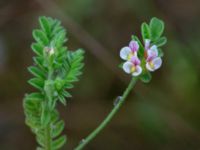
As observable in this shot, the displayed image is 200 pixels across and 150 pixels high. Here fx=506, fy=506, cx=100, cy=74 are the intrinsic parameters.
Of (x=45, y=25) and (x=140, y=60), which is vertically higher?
(x=45, y=25)

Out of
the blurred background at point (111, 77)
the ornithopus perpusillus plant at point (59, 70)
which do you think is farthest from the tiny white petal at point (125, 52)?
the blurred background at point (111, 77)

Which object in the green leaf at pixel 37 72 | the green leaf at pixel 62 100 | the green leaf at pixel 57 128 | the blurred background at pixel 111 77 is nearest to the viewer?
the green leaf at pixel 62 100

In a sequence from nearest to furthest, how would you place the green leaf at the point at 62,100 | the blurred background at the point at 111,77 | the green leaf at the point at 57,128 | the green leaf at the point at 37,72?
the green leaf at the point at 62,100, the green leaf at the point at 37,72, the green leaf at the point at 57,128, the blurred background at the point at 111,77

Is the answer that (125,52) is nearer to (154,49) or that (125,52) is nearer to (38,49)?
(154,49)

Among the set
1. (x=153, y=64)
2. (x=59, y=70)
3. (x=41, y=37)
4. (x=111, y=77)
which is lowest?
(x=111, y=77)

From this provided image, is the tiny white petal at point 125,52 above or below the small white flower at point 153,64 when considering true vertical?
above

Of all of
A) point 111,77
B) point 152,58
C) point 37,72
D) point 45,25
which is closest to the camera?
point 152,58

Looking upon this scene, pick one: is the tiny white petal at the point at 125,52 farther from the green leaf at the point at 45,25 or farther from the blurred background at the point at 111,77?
the blurred background at the point at 111,77

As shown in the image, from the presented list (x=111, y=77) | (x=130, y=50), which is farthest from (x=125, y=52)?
(x=111, y=77)
